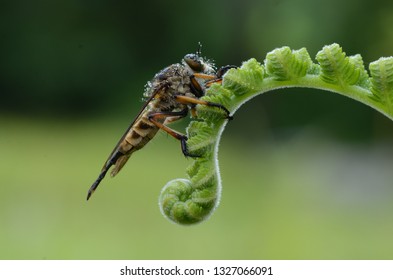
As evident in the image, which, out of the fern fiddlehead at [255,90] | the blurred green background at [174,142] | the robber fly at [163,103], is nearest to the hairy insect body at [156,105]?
the robber fly at [163,103]

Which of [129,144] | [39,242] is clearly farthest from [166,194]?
[39,242]

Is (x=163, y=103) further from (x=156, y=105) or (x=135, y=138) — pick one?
(x=135, y=138)

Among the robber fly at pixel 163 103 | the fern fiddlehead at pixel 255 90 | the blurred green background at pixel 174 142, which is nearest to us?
the fern fiddlehead at pixel 255 90

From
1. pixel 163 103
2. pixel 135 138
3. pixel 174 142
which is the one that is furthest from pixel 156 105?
pixel 174 142

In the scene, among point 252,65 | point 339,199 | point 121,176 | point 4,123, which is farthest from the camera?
point 4,123

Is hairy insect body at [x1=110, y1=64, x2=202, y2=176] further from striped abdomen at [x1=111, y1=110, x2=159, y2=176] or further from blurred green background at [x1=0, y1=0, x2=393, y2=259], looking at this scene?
blurred green background at [x1=0, y1=0, x2=393, y2=259]

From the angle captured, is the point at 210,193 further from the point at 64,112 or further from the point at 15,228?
the point at 64,112

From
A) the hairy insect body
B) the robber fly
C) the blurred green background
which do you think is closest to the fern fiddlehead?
the robber fly

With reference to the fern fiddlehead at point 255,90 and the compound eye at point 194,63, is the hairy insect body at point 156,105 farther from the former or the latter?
the fern fiddlehead at point 255,90
